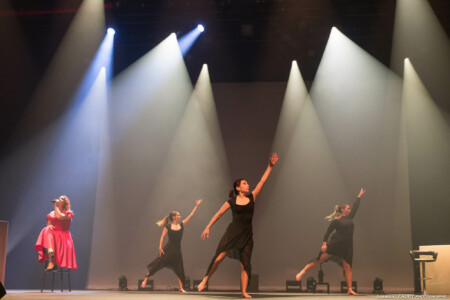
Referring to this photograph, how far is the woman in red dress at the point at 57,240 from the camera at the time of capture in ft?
31.8

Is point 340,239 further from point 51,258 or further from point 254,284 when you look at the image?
point 51,258

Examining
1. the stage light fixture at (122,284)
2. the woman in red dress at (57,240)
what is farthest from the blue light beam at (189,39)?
the stage light fixture at (122,284)

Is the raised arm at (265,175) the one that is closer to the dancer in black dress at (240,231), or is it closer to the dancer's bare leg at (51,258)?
the dancer in black dress at (240,231)

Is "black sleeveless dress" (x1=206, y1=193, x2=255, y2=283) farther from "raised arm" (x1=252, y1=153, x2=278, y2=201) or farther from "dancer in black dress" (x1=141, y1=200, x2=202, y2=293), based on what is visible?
"dancer in black dress" (x1=141, y1=200, x2=202, y2=293)

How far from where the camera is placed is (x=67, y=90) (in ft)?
41.9

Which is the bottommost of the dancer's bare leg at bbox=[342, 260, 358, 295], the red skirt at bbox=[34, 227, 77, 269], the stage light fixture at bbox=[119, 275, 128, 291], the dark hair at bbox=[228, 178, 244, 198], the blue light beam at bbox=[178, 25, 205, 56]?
the stage light fixture at bbox=[119, 275, 128, 291]

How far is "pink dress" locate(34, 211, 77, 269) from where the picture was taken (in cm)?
973

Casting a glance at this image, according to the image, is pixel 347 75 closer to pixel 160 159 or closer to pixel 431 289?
pixel 160 159

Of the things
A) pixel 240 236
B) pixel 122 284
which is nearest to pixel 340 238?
pixel 240 236

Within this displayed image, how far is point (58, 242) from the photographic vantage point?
32.3 ft

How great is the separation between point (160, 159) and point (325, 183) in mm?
3896

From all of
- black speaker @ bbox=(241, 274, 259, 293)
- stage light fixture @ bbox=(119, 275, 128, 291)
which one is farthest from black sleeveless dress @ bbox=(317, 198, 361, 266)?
stage light fixture @ bbox=(119, 275, 128, 291)

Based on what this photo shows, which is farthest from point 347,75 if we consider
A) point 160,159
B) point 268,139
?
point 160,159

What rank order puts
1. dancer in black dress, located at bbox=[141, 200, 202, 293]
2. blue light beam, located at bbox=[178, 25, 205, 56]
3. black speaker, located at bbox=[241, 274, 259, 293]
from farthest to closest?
blue light beam, located at bbox=[178, 25, 205, 56]
black speaker, located at bbox=[241, 274, 259, 293]
dancer in black dress, located at bbox=[141, 200, 202, 293]
